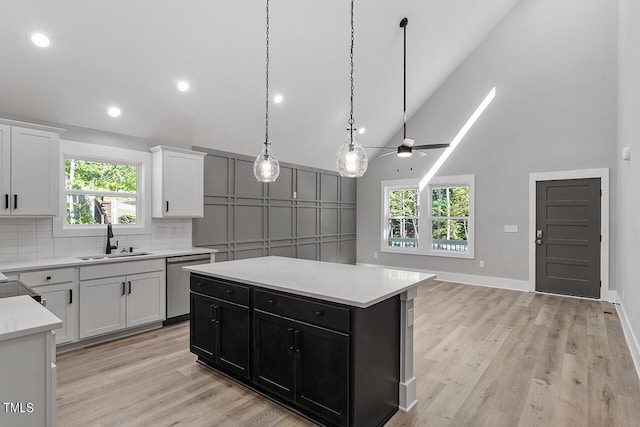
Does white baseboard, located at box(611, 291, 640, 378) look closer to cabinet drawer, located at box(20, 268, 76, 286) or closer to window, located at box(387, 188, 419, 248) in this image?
window, located at box(387, 188, 419, 248)

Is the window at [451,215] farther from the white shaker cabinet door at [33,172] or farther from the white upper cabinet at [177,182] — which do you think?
the white shaker cabinet door at [33,172]

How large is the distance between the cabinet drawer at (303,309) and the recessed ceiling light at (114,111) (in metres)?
3.15

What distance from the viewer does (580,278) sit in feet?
18.9

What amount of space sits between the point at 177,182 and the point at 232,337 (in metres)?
2.76

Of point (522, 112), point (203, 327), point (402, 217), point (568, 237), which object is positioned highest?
point (522, 112)

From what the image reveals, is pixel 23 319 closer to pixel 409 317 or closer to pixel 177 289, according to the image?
pixel 409 317

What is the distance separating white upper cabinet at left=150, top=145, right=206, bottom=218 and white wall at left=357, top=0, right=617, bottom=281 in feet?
13.8

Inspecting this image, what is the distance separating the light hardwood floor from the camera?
2.39 m

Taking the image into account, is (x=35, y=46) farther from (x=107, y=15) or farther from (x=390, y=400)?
(x=390, y=400)

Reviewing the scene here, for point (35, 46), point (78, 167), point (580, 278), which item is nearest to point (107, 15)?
point (35, 46)

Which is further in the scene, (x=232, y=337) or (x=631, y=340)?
(x=631, y=340)

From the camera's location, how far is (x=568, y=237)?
5.86 m

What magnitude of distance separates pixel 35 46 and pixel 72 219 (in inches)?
76.2

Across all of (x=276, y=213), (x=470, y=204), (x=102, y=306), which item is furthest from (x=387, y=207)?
(x=102, y=306)
